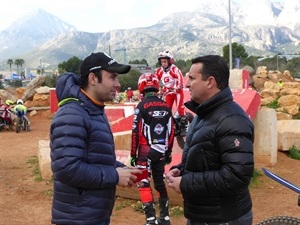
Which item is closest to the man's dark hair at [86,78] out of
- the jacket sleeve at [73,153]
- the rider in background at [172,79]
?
the jacket sleeve at [73,153]

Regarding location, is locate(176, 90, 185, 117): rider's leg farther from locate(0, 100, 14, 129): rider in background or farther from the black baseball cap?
locate(0, 100, 14, 129): rider in background

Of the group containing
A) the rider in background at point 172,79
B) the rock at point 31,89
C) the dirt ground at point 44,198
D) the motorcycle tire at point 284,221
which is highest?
the rider in background at point 172,79

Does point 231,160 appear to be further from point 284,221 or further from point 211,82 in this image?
point 284,221

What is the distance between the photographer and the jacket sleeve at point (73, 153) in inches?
95.0

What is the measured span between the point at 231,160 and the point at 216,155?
12cm

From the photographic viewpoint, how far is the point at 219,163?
7.96ft

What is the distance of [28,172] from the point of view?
8594 mm

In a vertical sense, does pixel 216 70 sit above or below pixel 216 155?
above

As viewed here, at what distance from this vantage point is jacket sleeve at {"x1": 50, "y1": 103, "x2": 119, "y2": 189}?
2.41 metres

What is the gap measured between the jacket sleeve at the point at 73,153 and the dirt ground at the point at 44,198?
10.2ft

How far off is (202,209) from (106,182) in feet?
1.91

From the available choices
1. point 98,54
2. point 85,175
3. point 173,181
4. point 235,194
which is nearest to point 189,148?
point 173,181

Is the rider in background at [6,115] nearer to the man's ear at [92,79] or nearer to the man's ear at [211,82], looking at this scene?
the man's ear at [92,79]

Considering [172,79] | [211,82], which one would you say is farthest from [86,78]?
[172,79]
